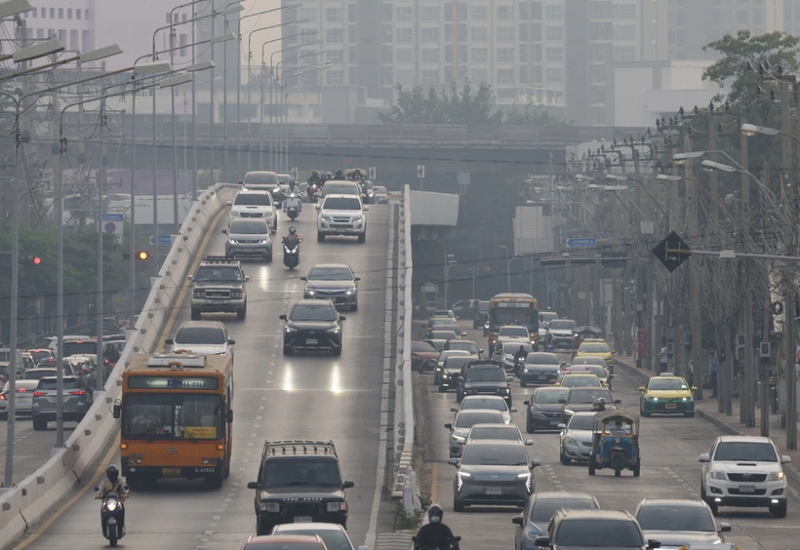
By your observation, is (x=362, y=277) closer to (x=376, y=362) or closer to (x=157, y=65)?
(x=376, y=362)

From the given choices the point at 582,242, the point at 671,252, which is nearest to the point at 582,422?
the point at 671,252

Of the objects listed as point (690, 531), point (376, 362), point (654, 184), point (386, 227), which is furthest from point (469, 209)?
point (690, 531)

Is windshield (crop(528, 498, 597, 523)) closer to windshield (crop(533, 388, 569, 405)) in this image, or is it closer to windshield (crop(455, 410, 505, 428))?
windshield (crop(455, 410, 505, 428))

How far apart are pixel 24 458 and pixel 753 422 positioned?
2288 cm

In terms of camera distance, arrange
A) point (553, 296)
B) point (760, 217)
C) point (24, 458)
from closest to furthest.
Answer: point (24, 458) → point (760, 217) → point (553, 296)

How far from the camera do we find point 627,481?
40.5 meters

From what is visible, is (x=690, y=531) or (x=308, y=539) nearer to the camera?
(x=308, y=539)

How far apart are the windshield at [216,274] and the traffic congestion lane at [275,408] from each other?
162 centimetres

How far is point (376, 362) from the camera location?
53.0 m

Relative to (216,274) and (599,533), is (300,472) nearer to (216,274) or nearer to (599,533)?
(599,533)

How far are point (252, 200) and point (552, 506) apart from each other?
4861 centimetres

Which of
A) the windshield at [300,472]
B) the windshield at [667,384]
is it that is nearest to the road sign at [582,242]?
the windshield at [667,384]

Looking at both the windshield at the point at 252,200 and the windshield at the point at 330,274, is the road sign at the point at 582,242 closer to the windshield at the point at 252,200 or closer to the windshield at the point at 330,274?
the windshield at the point at 252,200

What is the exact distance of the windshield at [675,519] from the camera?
25.4m
